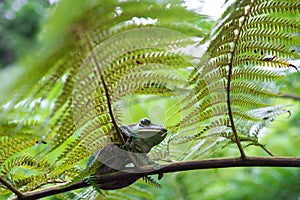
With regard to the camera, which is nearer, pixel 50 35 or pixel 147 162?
pixel 50 35

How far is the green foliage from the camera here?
39cm

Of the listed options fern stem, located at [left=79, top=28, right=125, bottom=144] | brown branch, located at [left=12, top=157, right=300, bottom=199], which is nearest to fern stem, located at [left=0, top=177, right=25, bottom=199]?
brown branch, located at [left=12, top=157, right=300, bottom=199]

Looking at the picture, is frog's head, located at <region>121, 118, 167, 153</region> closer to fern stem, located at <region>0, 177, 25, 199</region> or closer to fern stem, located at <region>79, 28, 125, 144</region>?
fern stem, located at <region>79, 28, 125, 144</region>

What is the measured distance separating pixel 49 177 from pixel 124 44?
0.22m

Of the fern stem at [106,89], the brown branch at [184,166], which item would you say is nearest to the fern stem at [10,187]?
the brown branch at [184,166]

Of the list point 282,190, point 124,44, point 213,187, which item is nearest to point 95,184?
point 124,44

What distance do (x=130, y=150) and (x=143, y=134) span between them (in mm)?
25

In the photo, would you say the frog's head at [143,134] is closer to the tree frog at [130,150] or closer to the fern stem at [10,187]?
the tree frog at [130,150]

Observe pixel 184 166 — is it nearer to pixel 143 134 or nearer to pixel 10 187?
pixel 143 134

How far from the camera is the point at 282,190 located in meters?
1.66

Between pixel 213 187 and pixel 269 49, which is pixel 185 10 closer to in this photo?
pixel 269 49

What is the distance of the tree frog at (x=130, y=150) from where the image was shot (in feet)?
1.72

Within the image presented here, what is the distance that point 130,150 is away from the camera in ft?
1.73

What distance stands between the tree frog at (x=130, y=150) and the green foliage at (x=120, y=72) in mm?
11
